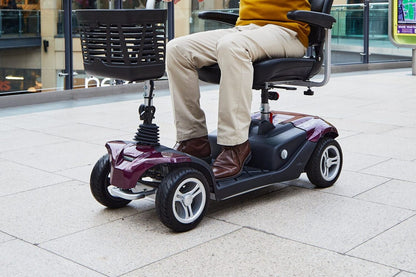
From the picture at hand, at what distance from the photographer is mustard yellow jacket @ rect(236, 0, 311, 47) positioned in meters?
3.31

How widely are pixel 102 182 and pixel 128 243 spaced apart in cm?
46

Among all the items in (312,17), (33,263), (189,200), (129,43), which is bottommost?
(33,263)

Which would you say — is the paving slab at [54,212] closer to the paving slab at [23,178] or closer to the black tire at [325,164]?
the paving slab at [23,178]

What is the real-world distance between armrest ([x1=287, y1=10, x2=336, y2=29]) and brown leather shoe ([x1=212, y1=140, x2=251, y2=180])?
657 mm

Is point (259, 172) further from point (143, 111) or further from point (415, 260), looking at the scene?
point (415, 260)

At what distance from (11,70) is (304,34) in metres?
4.17

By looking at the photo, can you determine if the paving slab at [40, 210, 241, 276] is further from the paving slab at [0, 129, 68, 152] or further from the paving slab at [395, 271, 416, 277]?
the paving slab at [0, 129, 68, 152]

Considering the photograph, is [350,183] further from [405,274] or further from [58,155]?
[58,155]

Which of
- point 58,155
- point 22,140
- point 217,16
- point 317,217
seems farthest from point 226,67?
point 22,140

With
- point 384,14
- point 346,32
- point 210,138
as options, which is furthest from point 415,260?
point 384,14

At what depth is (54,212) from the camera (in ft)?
9.80

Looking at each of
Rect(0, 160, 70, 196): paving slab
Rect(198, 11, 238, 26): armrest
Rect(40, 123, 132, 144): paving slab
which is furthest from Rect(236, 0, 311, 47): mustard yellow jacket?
Rect(40, 123, 132, 144): paving slab

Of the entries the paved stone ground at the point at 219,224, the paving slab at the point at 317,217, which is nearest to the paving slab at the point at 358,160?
the paved stone ground at the point at 219,224

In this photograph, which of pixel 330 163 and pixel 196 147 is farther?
pixel 330 163
